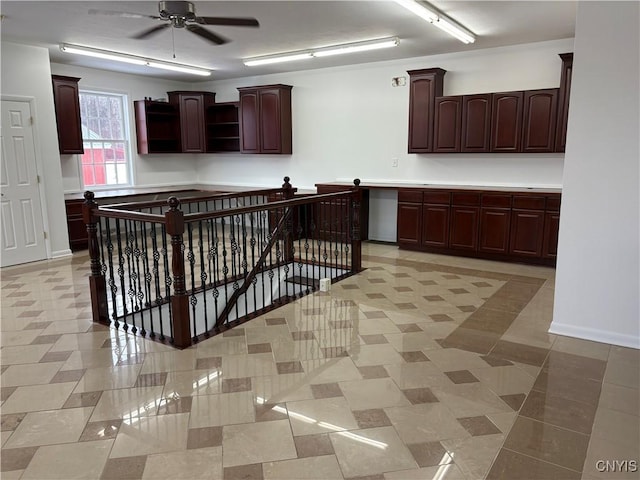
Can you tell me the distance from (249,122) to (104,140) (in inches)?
98.2

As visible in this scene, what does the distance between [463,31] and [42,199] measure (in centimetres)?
577

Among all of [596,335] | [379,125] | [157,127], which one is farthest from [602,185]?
[157,127]

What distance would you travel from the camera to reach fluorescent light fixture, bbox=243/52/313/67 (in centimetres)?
635

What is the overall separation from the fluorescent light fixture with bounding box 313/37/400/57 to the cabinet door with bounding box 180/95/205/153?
3.07 m

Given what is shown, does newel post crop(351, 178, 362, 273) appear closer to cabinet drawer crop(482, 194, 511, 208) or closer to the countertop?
the countertop

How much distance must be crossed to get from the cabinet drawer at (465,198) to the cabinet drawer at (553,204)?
837 millimetres

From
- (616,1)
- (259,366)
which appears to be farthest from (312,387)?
(616,1)

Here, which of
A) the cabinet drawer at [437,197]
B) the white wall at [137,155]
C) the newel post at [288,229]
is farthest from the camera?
the white wall at [137,155]

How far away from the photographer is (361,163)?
748cm

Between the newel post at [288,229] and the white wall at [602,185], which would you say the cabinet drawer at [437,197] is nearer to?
the newel post at [288,229]

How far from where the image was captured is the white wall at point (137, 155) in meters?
7.23

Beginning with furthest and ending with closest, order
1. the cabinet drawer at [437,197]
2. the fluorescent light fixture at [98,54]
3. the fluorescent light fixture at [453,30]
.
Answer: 1. the cabinet drawer at [437,197]
2. the fluorescent light fixture at [98,54]
3. the fluorescent light fixture at [453,30]

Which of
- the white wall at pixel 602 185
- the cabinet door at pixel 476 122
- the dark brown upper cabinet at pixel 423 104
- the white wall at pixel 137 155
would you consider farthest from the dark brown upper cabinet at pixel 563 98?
the white wall at pixel 137 155

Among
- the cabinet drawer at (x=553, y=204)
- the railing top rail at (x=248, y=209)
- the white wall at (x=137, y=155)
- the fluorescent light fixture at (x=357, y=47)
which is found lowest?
the cabinet drawer at (x=553, y=204)
